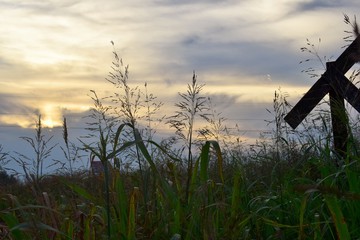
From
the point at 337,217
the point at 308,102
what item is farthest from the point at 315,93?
the point at 337,217

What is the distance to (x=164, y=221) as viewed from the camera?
3.63m

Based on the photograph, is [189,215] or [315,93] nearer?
[189,215]

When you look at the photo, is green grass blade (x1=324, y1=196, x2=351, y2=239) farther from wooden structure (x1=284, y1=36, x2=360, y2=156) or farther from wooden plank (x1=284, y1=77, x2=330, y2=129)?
wooden plank (x1=284, y1=77, x2=330, y2=129)

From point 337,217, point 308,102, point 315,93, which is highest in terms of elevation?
point 315,93

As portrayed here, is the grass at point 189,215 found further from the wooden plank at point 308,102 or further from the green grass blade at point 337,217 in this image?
the wooden plank at point 308,102

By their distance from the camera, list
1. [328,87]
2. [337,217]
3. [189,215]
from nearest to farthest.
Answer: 1. [337,217]
2. [189,215]
3. [328,87]

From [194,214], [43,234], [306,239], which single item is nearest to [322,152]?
[306,239]

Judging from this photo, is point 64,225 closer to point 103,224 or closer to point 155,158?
point 103,224

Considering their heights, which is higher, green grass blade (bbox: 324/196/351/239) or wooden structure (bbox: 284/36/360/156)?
wooden structure (bbox: 284/36/360/156)

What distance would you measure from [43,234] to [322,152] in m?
2.73

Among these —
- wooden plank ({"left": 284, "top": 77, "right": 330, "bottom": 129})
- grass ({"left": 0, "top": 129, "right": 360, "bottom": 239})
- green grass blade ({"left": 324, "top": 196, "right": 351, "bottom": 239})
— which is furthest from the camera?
wooden plank ({"left": 284, "top": 77, "right": 330, "bottom": 129})

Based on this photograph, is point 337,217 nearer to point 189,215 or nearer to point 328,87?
point 189,215

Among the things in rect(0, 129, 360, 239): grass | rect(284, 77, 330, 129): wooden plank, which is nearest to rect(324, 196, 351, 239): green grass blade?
rect(0, 129, 360, 239): grass

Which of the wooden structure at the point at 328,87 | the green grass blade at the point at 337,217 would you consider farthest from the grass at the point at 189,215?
the wooden structure at the point at 328,87
